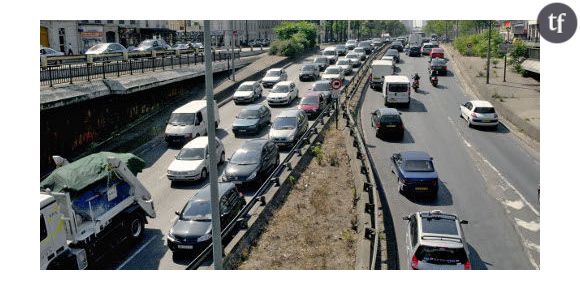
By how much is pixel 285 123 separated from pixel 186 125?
18.8ft

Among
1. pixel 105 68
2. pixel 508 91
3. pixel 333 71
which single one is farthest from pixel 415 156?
pixel 333 71

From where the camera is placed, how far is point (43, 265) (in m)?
14.8

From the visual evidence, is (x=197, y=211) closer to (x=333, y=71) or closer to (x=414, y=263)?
(x=414, y=263)

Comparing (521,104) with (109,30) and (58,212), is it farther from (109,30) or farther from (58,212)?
(109,30)

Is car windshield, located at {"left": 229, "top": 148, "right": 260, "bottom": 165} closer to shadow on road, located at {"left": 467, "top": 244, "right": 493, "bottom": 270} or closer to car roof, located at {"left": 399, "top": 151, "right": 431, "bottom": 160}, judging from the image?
car roof, located at {"left": 399, "top": 151, "right": 431, "bottom": 160}

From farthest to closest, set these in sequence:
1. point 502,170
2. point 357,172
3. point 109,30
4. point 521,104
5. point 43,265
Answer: point 109,30 → point 521,104 → point 502,170 → point 357,172 → point 43,265

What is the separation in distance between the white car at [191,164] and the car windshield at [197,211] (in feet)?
17.2

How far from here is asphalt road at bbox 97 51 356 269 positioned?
17.6 meters

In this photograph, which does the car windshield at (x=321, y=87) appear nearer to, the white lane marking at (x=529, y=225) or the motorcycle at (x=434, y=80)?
the motorcycle at (x=434, y=80)

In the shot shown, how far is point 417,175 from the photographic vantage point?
22.6 metres

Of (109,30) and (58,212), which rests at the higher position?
(109,30)

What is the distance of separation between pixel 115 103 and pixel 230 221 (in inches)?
670

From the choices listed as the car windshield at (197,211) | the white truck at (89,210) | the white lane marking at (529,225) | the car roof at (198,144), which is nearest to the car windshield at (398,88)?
the car roof at (198,144)

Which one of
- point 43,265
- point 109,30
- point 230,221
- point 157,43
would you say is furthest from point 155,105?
point 109,30
